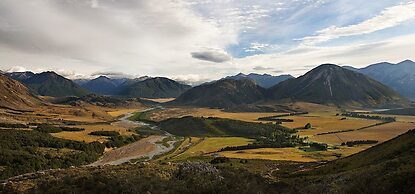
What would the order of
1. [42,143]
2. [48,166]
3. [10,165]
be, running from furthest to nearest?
[42,143], [48,166], [10,165]

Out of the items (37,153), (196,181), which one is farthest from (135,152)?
(196,181)

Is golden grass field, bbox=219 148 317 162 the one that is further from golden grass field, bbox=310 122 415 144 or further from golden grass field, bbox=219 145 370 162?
golden grass field, bbox=310 122 415 144

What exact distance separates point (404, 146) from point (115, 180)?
37699 mm

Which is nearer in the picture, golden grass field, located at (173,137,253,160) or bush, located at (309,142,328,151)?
golden grass field, located at (173,137,253,160)

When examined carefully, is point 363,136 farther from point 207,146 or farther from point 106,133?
point 106,133

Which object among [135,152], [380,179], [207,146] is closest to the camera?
[380,179]

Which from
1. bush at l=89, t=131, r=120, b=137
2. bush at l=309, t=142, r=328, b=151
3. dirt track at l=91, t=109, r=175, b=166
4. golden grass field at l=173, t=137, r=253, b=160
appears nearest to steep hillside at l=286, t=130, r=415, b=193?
golden grass field at l=173, t=137, r=253, b=160

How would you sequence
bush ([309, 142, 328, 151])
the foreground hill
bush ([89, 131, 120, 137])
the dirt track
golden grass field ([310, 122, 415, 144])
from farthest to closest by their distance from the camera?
bush ([89, 131, 120, 137]), golden grass field ([310, 122, 415, 144]), bush ([309, 142, 328, 151]), the dirt track, the foreground hill

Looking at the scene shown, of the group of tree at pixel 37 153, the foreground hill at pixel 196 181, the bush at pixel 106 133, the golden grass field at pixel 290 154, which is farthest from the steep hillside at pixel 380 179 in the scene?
the bush at pixel 106 133

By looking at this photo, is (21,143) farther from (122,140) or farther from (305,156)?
(305,156)

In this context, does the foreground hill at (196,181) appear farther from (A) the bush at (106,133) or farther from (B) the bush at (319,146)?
(A) the bush at (106,133)

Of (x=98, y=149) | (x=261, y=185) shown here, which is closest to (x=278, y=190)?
(x=261, y=185)

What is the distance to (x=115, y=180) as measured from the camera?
38.8 meters

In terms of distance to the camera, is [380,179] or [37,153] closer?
[380,179]
